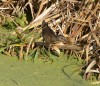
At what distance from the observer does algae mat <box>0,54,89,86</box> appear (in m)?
1.96

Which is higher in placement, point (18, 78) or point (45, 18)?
point (45, 18)

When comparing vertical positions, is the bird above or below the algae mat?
above

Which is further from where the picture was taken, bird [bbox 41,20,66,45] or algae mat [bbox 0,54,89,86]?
bird [bbox 41,20,66,45]

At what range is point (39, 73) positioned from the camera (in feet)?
6.73

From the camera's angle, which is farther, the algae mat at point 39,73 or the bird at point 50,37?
the bird at point 50,37

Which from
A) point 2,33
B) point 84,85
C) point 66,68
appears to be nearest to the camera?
point 84,85

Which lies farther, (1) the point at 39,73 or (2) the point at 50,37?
(2) the point at 50,37

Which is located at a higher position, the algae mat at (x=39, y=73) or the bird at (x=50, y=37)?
the bird at (x=50, y=37)

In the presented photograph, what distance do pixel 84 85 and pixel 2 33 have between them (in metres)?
0.75

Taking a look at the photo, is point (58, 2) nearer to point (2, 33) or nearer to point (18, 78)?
point (2, 33)

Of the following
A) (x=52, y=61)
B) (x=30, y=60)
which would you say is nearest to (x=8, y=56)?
(x=30, y=60)

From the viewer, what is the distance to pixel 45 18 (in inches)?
95.8

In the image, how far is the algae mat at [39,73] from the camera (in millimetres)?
1958

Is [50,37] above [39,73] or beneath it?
above
